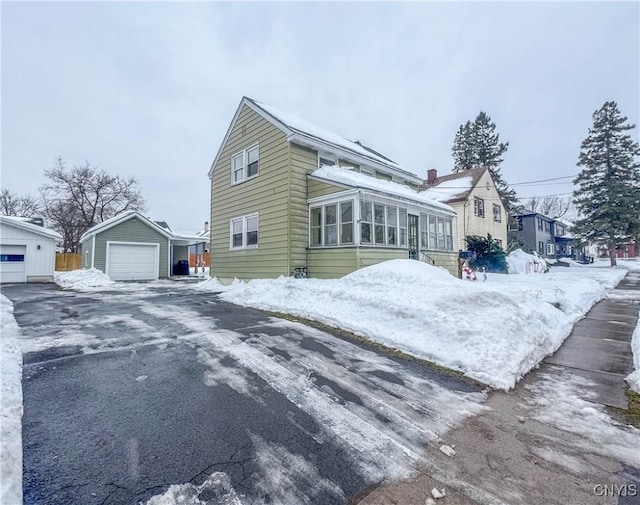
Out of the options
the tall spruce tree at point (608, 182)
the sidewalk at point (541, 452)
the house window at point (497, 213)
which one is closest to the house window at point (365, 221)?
the sidewalk at point (541, 452)

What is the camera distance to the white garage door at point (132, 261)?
19391 mm

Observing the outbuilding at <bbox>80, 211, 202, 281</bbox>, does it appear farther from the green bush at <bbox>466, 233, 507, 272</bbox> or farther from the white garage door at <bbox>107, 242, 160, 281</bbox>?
the green bush at <bbox>466, 233, 507, 272</bbox>

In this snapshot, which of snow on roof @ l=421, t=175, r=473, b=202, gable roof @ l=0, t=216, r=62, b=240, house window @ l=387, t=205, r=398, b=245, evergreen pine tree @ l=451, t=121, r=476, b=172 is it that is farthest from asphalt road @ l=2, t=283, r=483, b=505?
evergreen pine tree @ l=451, t=121, r=476, b=172

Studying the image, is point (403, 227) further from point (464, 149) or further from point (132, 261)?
point (464, 149)

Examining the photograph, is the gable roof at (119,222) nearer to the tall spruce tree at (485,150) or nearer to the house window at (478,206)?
the house window at (478,206)

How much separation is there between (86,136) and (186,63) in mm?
18666

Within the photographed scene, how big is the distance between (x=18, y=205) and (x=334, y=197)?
157 ft

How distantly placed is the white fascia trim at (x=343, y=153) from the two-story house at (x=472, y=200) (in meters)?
6.63

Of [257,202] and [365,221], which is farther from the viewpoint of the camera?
[257,202]

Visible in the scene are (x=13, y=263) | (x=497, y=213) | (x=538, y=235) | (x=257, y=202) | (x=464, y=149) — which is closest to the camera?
(x=257, y=202)

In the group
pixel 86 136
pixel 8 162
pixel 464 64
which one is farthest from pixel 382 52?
pixel 8 162

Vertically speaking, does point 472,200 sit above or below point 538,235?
above

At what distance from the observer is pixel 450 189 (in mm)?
24219

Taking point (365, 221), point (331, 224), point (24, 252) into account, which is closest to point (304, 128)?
point (331, 224)
